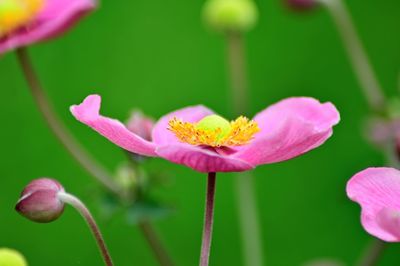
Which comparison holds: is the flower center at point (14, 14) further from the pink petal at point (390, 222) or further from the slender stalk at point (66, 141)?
the pink petal at point (390, 222)

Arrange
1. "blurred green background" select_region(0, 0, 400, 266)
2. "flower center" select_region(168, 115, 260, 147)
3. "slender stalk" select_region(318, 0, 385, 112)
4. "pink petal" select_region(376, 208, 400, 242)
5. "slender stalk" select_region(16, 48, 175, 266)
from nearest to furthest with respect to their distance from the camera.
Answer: "pink petal" select_region(376, 208, 400, 242) → "flower center" select_region(168, 115, 260, 147) → "slender stalk" select_region(16, 48, 175, 266) → "slender stalk" select_region(318, 0, 385, 112) → "blurred green background" select_region(0, 0, 400, 266)

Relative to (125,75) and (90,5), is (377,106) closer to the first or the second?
(90,5)

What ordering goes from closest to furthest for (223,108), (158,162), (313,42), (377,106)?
(377,106) → (158,162) → (223,108) → (313,42)

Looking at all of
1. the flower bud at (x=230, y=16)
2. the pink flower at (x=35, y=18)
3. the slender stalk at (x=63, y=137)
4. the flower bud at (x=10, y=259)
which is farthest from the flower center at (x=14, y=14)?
the flower bud at (x=10, y=259)

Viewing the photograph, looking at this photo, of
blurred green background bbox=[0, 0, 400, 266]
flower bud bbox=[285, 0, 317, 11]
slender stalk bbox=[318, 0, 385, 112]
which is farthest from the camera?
blurred green background bbox=[0, 0, 400, 266]

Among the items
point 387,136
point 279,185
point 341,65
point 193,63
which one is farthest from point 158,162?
point 387,136

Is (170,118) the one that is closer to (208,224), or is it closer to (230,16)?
(208,224)

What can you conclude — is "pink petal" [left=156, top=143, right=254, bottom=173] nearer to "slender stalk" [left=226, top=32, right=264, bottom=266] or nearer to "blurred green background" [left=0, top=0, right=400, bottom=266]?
"slender stalk" [left=226, top=32, right=264, bottom=266]

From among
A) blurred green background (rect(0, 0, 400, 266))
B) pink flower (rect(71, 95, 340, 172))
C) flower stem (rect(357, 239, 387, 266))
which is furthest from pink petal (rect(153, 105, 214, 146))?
blurred green background (rect(0, 0, 400, 266))
